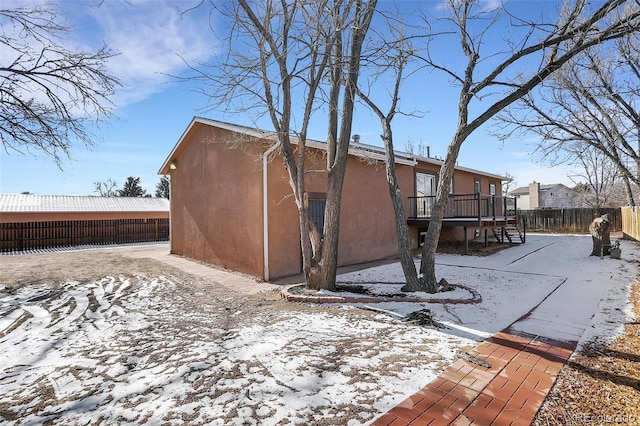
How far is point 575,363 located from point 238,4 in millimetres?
6579

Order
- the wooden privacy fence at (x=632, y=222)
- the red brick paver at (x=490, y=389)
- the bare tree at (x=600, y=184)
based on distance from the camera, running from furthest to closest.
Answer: the bare tree at (x=600, y=184) → the wooden privacy fence at (x=632, y=222) → the red brick paver at (x=490, y=389)

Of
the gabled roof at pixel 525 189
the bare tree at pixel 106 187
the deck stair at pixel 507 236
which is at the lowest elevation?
the deck stair at pixel 507 236

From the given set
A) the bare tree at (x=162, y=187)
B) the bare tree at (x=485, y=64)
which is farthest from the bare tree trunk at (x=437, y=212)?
the bare tree at (x=162, y=187)

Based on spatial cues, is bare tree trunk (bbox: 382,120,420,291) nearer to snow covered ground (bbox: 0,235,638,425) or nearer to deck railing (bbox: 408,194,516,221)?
snow covered ground (bbox: 0,235,638,425)

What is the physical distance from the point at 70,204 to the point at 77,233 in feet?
11.8

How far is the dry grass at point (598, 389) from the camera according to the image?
2.39 metres

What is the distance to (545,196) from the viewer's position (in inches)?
1732

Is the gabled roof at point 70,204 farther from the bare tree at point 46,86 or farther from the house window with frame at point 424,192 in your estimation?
the house window with frame at point 424,192

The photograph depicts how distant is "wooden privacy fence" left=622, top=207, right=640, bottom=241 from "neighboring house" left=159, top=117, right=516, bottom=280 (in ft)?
19.1

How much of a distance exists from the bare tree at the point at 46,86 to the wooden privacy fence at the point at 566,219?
67.8ft

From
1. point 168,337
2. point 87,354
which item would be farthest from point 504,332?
point 87,354

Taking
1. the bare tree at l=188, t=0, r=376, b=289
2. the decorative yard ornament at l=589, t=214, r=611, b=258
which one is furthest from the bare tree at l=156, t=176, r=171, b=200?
the decorative yard ornament at l=589, t=214, r=611, b=258

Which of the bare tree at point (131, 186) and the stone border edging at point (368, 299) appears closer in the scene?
the stone border edging at point (368, 299)

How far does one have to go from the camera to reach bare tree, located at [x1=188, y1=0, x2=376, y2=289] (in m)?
5.35
